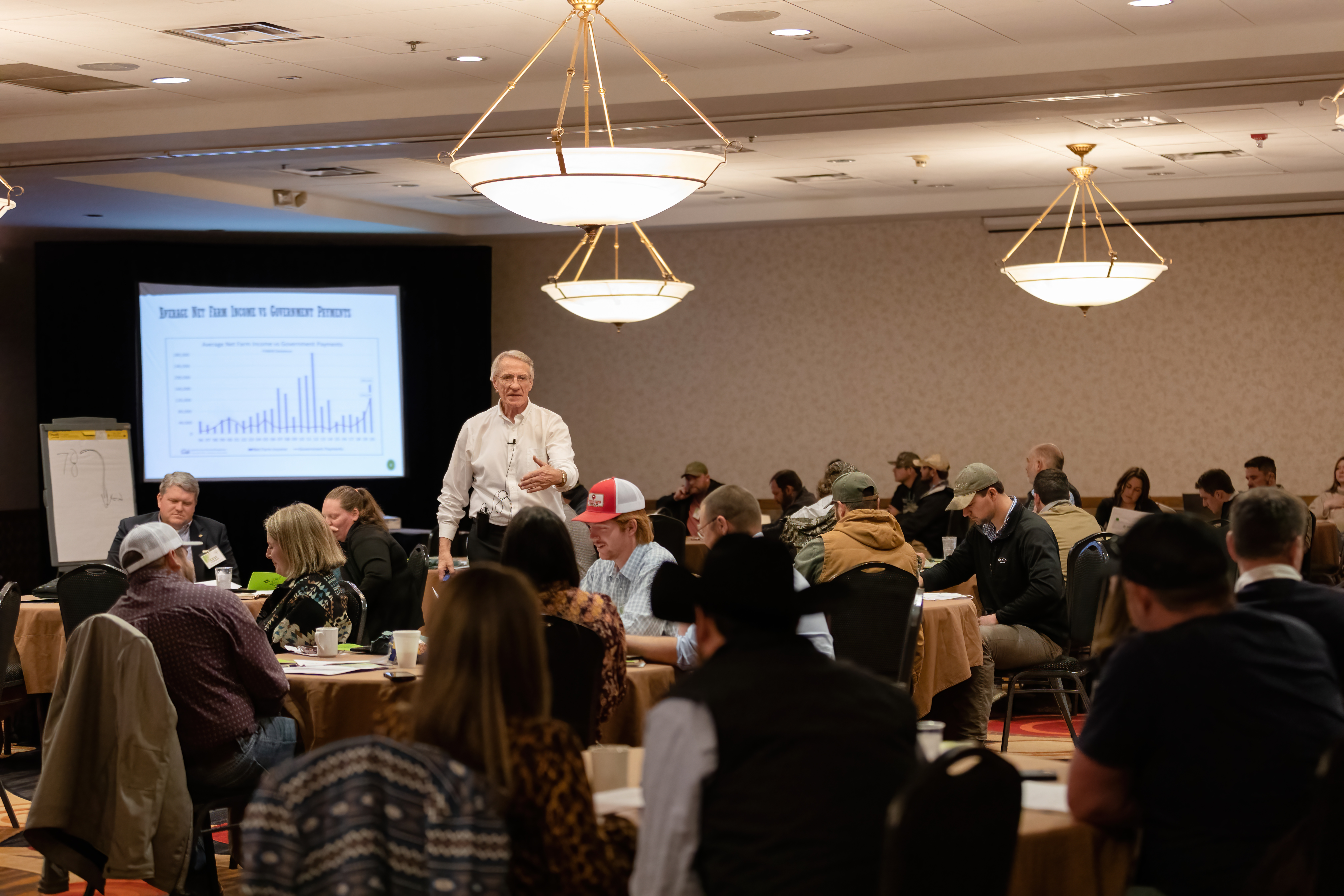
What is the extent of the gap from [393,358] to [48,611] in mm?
6676

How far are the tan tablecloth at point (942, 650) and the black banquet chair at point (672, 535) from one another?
7.72 feet

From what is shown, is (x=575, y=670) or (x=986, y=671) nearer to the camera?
(x=575, y=670)

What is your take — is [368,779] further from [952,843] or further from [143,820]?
[143,820]

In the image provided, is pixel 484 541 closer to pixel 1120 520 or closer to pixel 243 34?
pixel 243 34

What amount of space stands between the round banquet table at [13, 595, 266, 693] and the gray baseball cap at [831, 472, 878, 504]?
8.75ft

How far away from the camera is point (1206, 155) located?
33.1 feet

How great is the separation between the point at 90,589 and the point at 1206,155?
316 inches

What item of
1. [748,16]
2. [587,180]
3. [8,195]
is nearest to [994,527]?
[748,16]

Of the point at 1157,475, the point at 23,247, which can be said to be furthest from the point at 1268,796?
the point at 23,247

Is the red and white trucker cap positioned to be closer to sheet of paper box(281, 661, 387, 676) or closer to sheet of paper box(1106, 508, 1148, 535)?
sheet of paper box(281, 661, 387, 676)

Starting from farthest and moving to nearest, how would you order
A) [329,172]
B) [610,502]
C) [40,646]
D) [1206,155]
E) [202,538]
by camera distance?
[329,172], [1206,155], [202,538], [40,646], [610,502]

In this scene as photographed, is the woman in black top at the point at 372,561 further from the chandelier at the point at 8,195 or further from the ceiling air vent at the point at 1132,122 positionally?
the ceiling air vent at the point at 1132,122

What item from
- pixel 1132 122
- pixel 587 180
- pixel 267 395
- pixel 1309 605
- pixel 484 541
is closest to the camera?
pixel 1309 605

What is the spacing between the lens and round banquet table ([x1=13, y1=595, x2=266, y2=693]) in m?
6.41
